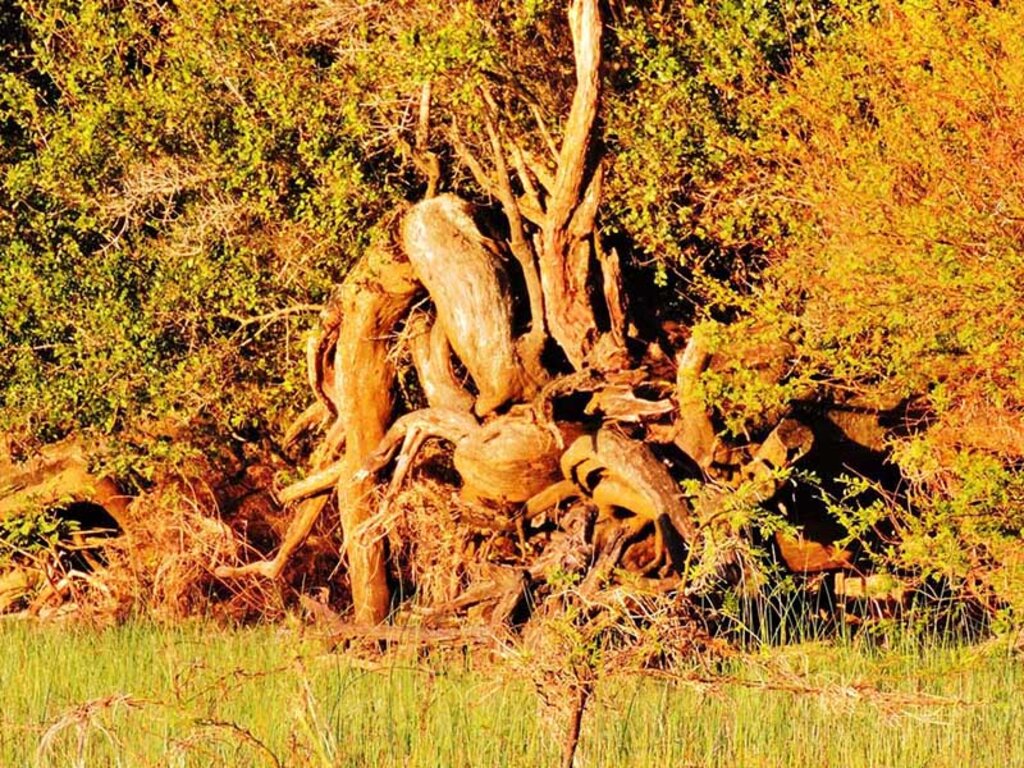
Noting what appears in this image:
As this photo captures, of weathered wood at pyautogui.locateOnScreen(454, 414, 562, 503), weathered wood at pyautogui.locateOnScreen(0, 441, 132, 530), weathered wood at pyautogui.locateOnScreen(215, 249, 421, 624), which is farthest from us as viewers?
weathered wood at pyautogui.locateOnScreen(0, 441, 132, 530)

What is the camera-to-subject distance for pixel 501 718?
927 centimetres

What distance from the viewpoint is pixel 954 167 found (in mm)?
11305

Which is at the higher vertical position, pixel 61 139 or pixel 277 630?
pixel 61 139

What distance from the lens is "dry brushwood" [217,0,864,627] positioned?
12.8m

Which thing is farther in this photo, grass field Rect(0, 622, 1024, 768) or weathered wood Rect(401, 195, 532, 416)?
weathered wood Rect(401, 195, 532, 416)

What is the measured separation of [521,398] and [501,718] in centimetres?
428

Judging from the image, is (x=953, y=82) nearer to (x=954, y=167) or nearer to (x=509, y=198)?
(x=954, y=167)

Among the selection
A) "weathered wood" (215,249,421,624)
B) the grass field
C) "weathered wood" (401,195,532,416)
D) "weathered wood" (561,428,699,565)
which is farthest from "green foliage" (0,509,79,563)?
"weathered wood" (561,428,699,565)

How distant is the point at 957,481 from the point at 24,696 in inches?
218

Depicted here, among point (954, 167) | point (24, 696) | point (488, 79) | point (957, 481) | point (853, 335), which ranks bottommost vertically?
point (24, 696)

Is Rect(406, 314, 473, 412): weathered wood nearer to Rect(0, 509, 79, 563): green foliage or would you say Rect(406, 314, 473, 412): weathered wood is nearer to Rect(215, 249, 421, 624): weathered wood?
Rect(215, 249, 421, 624): weathered wood

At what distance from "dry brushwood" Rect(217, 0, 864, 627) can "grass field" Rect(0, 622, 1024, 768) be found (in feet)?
6.75

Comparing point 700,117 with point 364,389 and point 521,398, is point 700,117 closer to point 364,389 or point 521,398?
point 521,398

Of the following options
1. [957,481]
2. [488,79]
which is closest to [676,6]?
[488,79]
